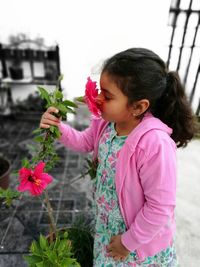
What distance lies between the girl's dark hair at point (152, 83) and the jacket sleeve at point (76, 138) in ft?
1.08

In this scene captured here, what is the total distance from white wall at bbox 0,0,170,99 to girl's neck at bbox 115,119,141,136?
1531mm

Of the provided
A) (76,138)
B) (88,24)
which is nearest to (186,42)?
(88,24)

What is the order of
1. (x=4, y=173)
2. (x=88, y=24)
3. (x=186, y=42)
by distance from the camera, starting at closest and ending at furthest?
(x=4, y=173) → (x=88, y=24) → (x=186, y=42)

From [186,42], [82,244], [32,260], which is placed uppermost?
[186,42]

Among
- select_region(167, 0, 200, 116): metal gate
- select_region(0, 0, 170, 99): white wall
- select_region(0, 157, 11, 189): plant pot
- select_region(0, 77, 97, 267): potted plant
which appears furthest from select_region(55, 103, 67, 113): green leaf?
select_region(167, 0, 200, 116): metal gate

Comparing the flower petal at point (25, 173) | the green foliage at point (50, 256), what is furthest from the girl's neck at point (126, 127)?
the green foliage at point (50, 256)

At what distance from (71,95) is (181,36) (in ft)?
4.45

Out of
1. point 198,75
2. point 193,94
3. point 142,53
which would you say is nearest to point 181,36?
point 198,75

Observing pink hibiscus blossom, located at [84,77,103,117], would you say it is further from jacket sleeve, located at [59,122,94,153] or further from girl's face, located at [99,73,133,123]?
jacket sleeve, located at [59,122,94,153]

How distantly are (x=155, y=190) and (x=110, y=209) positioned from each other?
27cm

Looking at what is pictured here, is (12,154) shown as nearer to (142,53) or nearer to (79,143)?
(79,143)

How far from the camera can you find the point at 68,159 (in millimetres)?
2461

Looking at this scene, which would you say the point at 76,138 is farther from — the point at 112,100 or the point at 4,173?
the point at 4,173

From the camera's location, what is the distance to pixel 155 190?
2.78 feet
